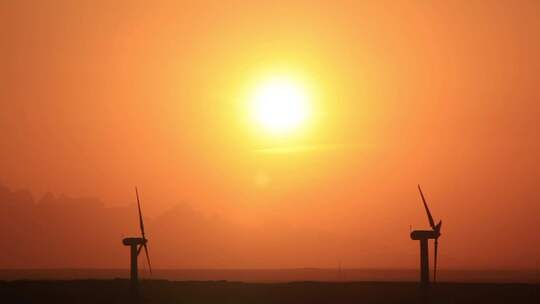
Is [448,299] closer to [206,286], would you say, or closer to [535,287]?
[535,287]

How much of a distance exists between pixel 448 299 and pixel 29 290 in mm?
28837

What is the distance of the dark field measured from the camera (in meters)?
50.2

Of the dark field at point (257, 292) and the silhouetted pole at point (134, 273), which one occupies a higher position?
the silhouetted pole at point (134, 273)

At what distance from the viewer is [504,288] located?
54.9 meters

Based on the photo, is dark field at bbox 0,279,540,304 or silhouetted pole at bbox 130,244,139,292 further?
dark field at bbox 0,279,540,304

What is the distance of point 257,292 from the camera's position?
53.8m

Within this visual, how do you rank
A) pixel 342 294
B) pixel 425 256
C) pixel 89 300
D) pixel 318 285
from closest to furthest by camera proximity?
pixel 425 256 → pixel 89 300 → pixel 342 294 → pixel 318 285

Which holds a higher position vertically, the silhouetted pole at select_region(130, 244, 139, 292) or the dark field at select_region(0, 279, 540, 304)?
the silhouetted pole at select_region(130, 244, 139, 292)

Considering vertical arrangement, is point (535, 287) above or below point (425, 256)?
below

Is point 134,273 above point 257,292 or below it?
above

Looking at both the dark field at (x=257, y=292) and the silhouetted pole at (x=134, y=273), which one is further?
the dark field at (x=257, y=292)

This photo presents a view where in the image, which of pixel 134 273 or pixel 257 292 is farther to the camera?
pixel 257 292

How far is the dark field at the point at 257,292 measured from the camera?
5022 centimetres

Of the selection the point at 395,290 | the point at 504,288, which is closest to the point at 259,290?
the point at 395,290
